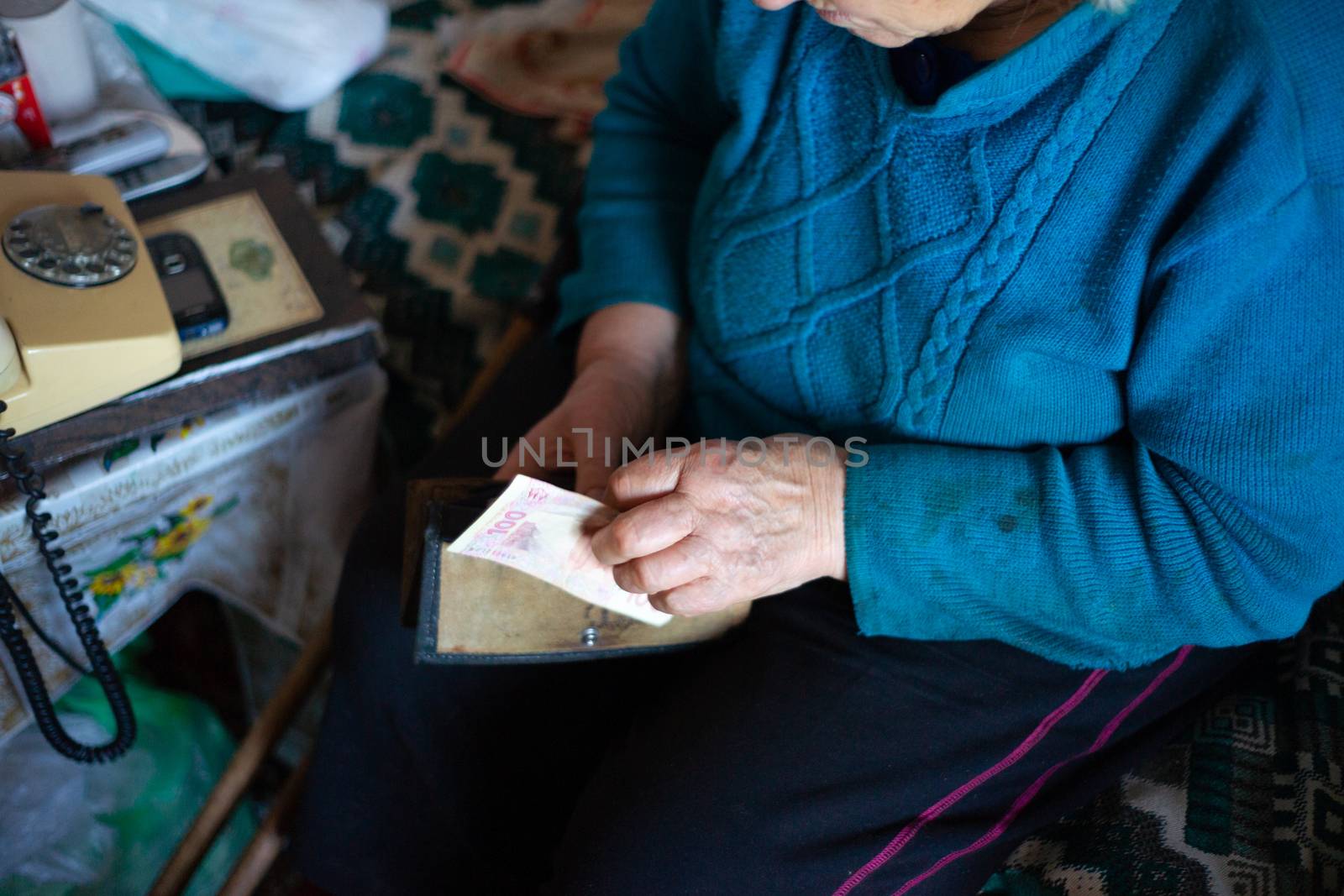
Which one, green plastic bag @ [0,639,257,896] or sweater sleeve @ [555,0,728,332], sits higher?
sweater sleeve @ [555,0,728,332]

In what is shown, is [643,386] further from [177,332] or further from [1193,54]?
[1193,54]

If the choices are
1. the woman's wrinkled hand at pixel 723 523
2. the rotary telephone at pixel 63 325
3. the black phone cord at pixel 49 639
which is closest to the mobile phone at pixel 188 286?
the rotary telephone at pixel 63 325

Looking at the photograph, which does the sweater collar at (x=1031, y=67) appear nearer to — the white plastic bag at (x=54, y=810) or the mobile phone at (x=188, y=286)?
the mobile phone at (x=188, y=286)

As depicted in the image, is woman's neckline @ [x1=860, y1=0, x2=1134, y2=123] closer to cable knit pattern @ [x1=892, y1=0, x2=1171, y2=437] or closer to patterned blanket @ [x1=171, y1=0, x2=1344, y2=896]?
cable knit pattern @ [x1=892, y1=0, x2=1171, y2=437]

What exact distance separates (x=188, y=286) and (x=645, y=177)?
45 centimetres

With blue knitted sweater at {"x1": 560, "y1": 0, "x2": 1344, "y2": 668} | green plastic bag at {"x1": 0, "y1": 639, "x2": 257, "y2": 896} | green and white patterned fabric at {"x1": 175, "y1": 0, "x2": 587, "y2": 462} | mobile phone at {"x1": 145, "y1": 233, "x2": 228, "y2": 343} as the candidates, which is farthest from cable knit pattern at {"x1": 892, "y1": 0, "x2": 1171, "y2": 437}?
green plastic bag at {"x1": 0, "y1": 639, "x2": 257, "y2": 896}

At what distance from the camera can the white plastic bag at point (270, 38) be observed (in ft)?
4.29

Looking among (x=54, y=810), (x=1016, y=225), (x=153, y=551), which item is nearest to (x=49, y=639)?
(x=153, y=551)

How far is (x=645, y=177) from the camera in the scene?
107 cm

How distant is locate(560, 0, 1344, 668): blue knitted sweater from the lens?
0.65 metres

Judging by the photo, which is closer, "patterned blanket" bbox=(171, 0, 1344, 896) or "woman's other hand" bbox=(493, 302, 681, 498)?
"woman's other hand" bbox=(493, 302, 681, 498)

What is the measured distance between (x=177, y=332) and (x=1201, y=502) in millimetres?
835

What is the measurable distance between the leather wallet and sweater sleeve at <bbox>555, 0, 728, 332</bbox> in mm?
313

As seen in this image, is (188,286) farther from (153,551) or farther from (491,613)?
(491,613)
